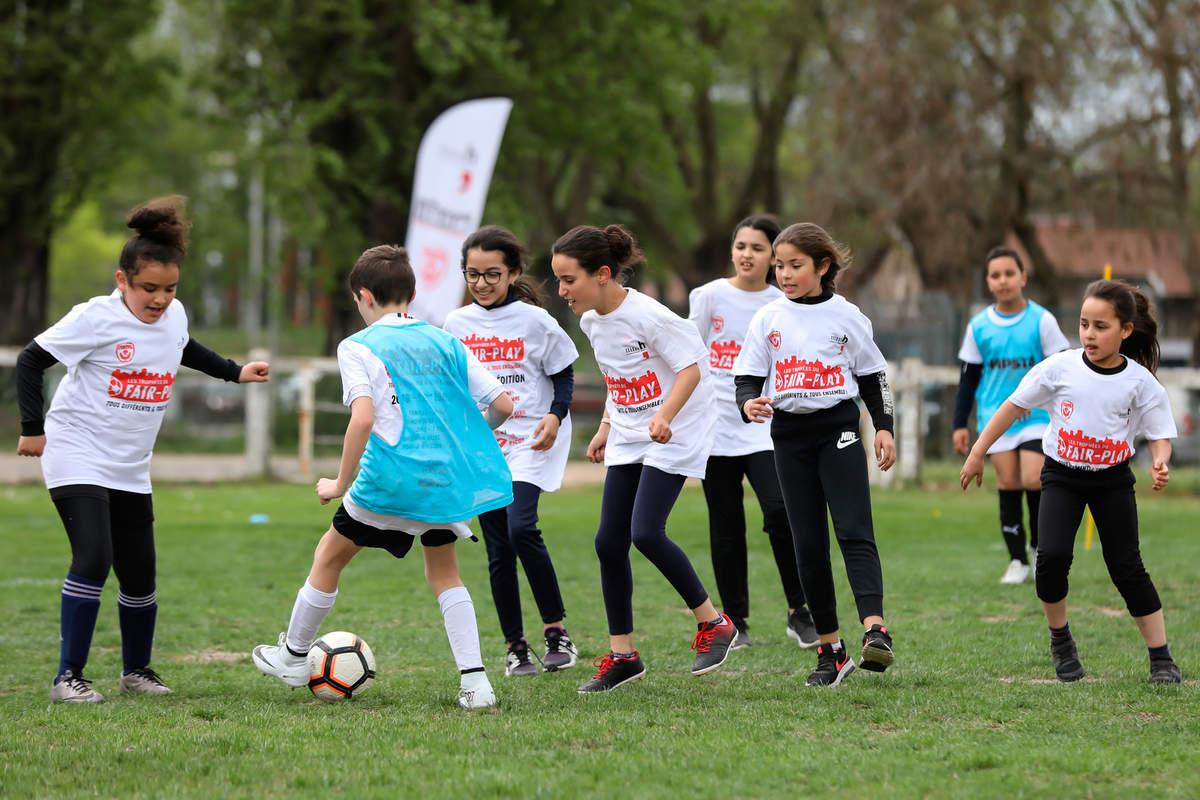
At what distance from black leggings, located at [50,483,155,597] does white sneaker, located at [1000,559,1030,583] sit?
5565 millimetres

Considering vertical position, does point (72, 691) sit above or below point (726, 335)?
below

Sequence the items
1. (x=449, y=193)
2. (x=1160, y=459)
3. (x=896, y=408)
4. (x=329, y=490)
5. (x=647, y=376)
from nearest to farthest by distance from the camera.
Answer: (x=329, y=490) < (x=1160, y=459) < (x=647, y=376) < (x=449, y=193) < (x=896, y=408)

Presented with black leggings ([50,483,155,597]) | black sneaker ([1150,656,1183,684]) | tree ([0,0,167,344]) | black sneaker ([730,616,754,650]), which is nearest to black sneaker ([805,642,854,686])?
black sneaker ([730,616,754,650])

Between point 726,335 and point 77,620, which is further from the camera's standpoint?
point 726,335

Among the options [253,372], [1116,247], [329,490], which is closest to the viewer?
[329,490]

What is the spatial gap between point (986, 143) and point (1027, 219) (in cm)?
205

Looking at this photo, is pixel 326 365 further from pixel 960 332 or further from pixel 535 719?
pixel 535 719

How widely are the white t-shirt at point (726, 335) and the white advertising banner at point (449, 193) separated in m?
9.47

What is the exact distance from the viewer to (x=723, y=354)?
694 cm

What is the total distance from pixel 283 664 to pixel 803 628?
2.61 metres

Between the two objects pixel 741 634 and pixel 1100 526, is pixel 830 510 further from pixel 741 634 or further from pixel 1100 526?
pixel 741 634

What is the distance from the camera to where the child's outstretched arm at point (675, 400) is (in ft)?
17.9

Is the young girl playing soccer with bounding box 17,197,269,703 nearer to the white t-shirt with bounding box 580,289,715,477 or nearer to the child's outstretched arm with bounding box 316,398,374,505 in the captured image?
the child's outstretched arm with bounding box 316,398,374,505

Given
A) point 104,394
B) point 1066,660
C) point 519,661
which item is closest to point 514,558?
point 519,661
